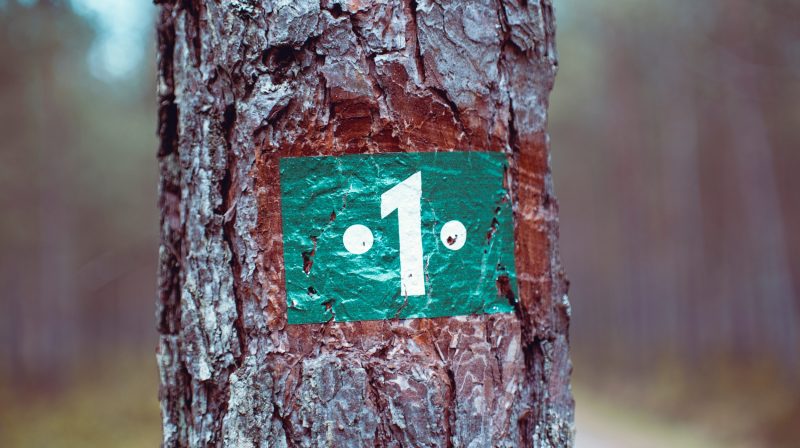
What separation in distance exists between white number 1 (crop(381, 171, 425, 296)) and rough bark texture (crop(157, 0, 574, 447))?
7cm

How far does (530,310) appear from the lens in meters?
1.32

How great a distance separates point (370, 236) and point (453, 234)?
0.53ft

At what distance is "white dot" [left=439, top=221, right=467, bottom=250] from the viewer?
1224 mm

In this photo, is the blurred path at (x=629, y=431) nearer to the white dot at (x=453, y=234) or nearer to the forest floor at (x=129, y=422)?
the forest floor at (x=129, y=422)

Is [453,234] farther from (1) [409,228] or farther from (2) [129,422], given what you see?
(2) [129,422]

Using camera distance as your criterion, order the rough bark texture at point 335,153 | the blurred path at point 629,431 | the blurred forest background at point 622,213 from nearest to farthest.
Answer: the rough bark texture at point 335,153 < the blurred path at point 629,431 < the blurred forest background at point 622,213

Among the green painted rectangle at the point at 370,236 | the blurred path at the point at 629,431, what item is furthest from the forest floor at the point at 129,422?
the green painted rectangle at the point at 370,236

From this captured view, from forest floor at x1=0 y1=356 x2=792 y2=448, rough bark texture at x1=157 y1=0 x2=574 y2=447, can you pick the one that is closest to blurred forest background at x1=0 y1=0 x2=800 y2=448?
forest floor at x1=0 y1=356 x2=792 y2=448

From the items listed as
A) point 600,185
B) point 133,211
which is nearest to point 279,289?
point 133,211

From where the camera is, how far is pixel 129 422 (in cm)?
1004

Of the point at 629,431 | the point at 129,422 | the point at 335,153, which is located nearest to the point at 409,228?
the point at 335,153

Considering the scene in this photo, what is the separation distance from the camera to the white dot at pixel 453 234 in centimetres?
122

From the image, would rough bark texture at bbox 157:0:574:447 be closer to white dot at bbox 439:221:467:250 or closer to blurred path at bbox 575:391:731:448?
white dot at bbox 439:221:467:250

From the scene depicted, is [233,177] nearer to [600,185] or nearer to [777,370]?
[777,370]
